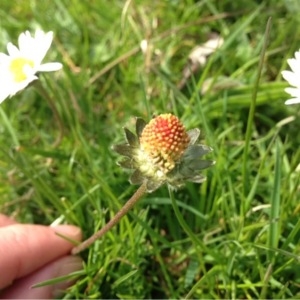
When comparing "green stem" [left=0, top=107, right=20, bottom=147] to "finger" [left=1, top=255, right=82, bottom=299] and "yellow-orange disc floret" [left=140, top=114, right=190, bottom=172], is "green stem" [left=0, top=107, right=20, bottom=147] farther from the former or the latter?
"yellow-orange disc floret" [left=140, top=114, right=190, bottom=172]

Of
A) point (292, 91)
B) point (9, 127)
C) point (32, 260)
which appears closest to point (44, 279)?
point (32, 260)

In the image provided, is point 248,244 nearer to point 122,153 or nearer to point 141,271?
point 141,271

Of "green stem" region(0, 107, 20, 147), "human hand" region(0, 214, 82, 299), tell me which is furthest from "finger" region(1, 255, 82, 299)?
"green stem" region(0, 107, 20, 147)

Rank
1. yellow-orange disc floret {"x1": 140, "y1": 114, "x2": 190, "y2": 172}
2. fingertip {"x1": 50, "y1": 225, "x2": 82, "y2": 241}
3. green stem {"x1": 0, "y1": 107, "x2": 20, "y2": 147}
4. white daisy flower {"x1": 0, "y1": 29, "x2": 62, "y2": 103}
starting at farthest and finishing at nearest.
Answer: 1. green stem {"x1": 0, "y1": 107, "x2": 20, "y2": 147}
2. fingertip {"x1": 50, "y1": 225, "x2": 82, "y2": 241}
3. white daisy flower {"x1": 0, "y1": 29, "x2": 62, "y2": 103}
4. yellow-orange disc floret {"x1": 140, "y1": 114, "x2": 190, "y2": 172}

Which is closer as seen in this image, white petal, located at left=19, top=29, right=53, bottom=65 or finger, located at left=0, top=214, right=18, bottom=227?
white petal, located at left=19, top=29, right=53, bottom=65

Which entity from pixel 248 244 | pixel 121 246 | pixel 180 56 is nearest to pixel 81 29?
pixel 180 56

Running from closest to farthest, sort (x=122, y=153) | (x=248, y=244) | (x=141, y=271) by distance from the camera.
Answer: (x=122, y=153) → (x=248, y=244) → (x=141, y=271)
